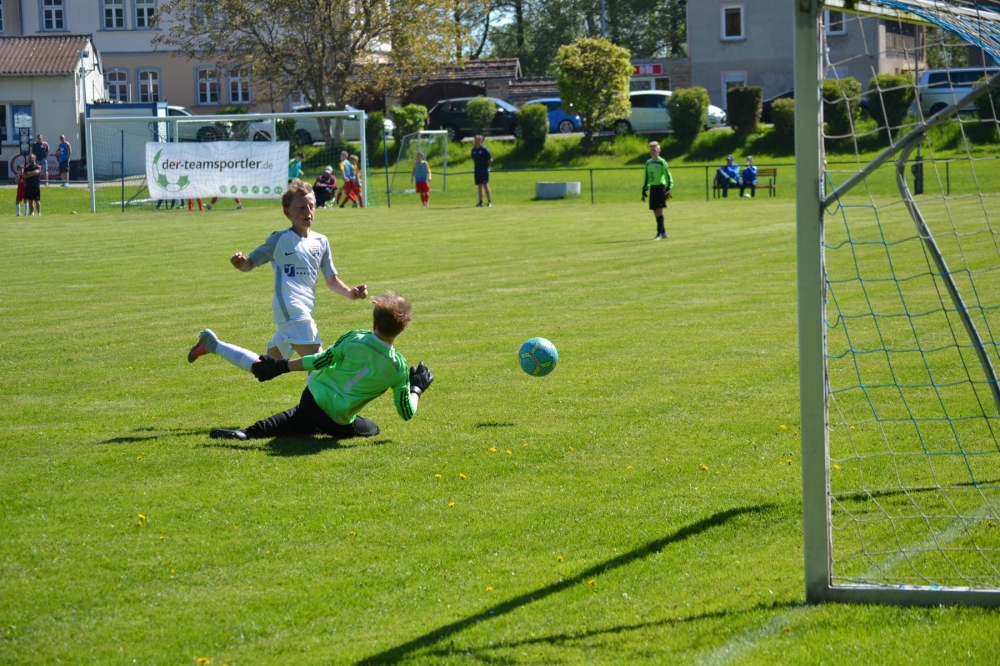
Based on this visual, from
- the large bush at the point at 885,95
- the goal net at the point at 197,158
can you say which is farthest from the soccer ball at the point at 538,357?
the goal net at the point at 197,158

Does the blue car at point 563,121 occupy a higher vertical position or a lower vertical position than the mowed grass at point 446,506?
higher

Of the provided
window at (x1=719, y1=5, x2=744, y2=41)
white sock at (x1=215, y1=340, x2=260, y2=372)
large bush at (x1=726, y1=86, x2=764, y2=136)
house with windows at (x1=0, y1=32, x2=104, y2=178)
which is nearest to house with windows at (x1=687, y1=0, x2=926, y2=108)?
window at (x1=719, y1=5, x2=744, y2=41)

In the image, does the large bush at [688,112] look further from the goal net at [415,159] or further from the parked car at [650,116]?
the goal net at [415,159]

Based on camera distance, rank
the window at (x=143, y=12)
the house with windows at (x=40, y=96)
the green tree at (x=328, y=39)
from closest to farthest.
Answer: the green tree at (x=328, y=39)
the house with windows at (x=40, y=96)
the window at (x=143, y=12)

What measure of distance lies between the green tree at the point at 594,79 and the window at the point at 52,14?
88.9ft

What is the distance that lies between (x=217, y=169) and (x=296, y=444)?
27667 mm

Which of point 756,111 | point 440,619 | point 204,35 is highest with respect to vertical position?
point 204,35

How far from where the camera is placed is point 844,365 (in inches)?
388

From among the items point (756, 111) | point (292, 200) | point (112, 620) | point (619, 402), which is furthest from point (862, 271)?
point (756, 111)

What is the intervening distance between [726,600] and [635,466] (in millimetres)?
2139

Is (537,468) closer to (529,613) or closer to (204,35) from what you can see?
(529,613)

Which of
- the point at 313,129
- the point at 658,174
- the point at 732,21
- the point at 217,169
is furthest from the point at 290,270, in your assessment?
the point at 732,21

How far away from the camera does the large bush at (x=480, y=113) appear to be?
5003cm

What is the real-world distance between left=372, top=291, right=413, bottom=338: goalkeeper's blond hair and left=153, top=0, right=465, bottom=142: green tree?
127 feet
